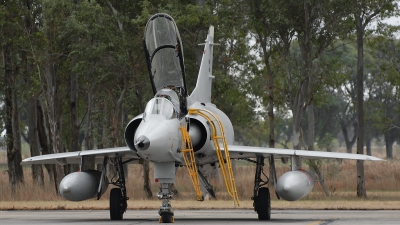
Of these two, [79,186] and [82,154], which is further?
[82,154]

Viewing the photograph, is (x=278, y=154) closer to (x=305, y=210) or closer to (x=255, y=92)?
(x=305, y=210)

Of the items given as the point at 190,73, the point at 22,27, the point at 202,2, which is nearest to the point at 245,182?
the point at 190,73

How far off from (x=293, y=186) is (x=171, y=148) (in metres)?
2.81

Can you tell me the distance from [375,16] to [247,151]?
48.0ft

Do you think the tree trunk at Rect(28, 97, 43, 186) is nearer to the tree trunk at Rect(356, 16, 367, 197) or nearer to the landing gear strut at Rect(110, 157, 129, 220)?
the tree trunk at Rect(356, 16, 367, 197)

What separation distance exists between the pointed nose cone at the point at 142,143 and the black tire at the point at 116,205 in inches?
142

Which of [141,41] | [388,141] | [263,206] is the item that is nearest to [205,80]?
[263,206]

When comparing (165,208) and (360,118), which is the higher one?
(360,118)

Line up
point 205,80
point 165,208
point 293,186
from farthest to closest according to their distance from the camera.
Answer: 1. point 205,80
2. point 293,186
3. point 165,208

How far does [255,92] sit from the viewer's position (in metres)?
41.6

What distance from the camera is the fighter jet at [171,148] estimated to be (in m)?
15.7

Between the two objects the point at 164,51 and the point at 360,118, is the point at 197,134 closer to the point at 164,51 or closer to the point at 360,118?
the point at 164,51

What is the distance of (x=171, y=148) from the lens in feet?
51.4

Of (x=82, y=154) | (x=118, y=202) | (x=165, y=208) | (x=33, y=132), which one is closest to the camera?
(x=165, y=208)
